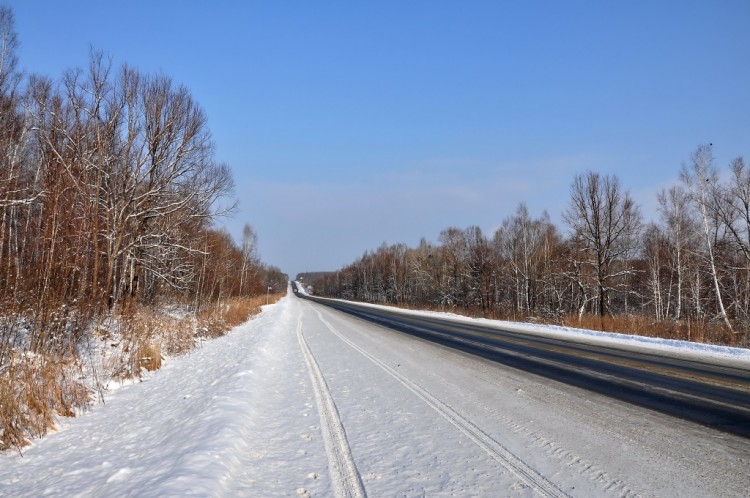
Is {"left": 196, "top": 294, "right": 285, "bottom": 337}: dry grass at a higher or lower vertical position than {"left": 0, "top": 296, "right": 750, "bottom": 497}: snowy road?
lower

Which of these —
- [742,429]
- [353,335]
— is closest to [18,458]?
[742,429]

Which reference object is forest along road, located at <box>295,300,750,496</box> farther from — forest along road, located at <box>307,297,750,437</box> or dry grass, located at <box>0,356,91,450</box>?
dry grass, located at <box>0,356,91,450</box>

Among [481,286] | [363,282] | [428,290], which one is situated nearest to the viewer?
[481,286]

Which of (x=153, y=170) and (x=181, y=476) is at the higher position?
(x=153, y=170)

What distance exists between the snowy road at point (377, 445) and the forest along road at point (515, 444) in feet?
0.06

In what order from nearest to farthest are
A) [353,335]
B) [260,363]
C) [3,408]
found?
[3,408]
[260,363]
[353,335]

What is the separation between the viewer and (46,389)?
7105mm

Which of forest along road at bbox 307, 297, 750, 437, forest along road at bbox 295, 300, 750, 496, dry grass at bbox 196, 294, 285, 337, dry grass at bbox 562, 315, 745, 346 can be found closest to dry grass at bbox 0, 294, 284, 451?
dry grass at bbox 196, 294, 285, 337

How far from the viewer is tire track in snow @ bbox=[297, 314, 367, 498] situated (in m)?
3.71

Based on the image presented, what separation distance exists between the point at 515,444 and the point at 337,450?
1.91m

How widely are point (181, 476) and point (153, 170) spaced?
1925 centimetres

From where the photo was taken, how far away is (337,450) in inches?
183

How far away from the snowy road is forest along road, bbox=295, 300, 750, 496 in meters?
0.02

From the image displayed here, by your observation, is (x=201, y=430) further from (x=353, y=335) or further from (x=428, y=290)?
(x=428, y=290)
